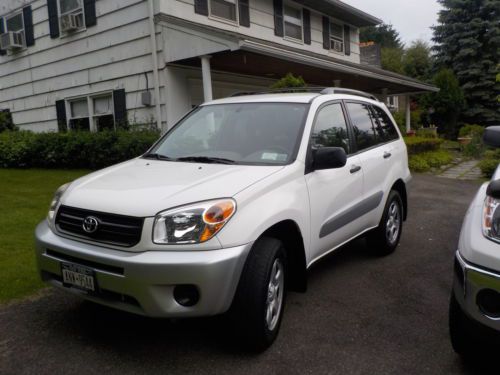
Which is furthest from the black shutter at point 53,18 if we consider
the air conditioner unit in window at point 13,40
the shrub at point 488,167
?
the shrub at point 488,167

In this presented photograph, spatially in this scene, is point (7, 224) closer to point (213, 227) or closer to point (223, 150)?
point (223, 150)

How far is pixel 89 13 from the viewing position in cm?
1141

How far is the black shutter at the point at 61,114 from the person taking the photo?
12.5 metres

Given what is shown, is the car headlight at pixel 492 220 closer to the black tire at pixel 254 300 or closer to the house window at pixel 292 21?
the black tire at pixel 254 300

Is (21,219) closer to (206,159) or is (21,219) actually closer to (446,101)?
(206,159)

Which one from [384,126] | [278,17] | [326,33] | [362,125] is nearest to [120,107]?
[278,17]

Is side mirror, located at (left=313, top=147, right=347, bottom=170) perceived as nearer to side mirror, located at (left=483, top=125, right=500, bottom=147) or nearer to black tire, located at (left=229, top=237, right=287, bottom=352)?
black tire, located at (left=229, top=237, right=287, bottom=352)

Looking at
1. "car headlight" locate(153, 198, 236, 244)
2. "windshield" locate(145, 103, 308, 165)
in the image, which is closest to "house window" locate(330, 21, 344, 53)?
"windshield" locate(145, 103, 308, 165)

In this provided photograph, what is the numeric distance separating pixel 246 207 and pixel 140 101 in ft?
27.4

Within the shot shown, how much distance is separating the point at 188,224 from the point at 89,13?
1039 cm

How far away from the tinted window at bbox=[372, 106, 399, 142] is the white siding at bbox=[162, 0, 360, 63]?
6.26 meters

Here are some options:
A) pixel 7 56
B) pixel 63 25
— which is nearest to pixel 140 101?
pixel 63 25

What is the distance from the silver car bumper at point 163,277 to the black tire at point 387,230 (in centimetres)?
257

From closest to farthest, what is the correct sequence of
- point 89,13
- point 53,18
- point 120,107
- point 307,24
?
point 120,107
point 89,13
point 53,18
point 307,24
